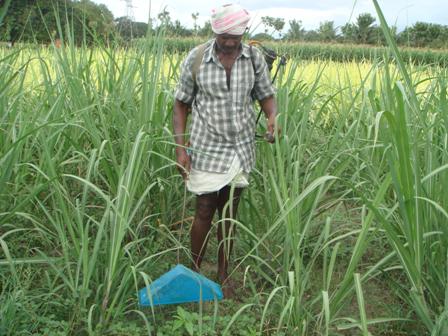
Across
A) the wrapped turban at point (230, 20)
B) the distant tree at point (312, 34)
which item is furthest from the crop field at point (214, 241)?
the wrapped turban at point (230, 20)

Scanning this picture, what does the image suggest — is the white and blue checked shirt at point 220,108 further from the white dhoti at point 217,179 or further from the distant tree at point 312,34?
the distant tree at point 312,34

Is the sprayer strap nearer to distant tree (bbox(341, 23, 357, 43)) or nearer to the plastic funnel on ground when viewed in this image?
distant tree (bbox(341, 23, 357, 43))

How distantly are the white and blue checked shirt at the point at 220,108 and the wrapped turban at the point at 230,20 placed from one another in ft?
0.42

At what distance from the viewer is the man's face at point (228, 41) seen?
6.75ft

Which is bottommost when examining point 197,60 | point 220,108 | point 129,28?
point 220,108

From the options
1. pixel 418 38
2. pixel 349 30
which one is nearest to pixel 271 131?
pixel 349 30

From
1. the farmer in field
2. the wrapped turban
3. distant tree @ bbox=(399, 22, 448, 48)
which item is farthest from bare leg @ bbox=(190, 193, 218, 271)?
distant tree @ bbox=(399, 22, 448, 48)

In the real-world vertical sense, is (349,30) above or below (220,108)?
above

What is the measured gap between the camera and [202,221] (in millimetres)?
2230

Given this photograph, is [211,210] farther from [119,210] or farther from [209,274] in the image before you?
[119,210]

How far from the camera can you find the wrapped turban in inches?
79.0

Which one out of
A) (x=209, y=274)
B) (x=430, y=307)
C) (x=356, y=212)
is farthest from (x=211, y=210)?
(x=356, y=212)

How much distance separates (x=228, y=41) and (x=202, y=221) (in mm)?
682

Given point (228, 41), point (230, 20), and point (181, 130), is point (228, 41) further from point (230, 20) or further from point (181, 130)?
point (181, 130)
